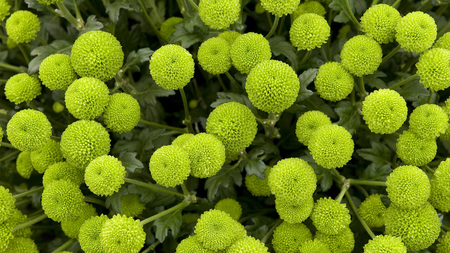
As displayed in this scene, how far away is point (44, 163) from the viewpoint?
1720 mm

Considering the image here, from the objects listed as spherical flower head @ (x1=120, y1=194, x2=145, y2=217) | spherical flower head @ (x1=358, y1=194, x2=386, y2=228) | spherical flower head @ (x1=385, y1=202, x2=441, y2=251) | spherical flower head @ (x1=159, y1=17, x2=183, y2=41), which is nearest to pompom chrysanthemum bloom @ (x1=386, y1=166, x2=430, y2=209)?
spherical flower head @ (x1=385, y1=202, x2=441, y2=251)

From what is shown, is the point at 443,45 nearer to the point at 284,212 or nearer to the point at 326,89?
the point at 326,89

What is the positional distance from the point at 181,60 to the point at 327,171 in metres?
0.70

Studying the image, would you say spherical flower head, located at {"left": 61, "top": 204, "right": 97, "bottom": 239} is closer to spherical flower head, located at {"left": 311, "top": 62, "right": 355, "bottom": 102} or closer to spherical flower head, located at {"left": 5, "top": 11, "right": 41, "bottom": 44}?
spherical flower head, located at {"left": 5, "top": 11, "right": 41, "bottom": 44}

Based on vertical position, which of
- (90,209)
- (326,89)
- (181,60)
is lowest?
(90,209)

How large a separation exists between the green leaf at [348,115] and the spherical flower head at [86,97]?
911mm

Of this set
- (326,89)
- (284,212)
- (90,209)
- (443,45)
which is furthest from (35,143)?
(443,45)

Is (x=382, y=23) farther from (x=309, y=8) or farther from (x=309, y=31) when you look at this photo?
(x=309, y=8)

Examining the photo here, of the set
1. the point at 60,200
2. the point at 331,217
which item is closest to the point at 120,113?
the point at 60,200

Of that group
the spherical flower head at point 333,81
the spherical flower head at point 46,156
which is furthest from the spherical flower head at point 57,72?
the spherical flower head at point 333,81

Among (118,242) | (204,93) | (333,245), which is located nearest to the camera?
(118,242)

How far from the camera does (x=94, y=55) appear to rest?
1567 mm

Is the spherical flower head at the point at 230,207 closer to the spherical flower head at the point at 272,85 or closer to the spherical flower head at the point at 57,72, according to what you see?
the spherical flower head at the point at 272,85

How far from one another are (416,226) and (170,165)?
2.77 feet
